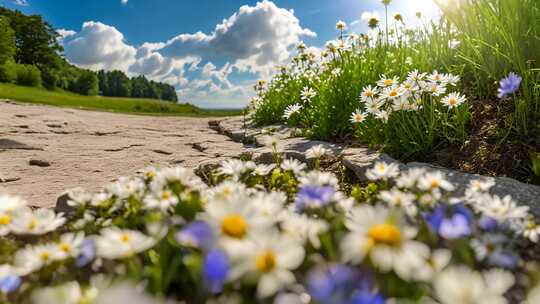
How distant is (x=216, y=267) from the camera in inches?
30.6

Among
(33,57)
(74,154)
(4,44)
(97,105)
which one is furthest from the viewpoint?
(33,57)

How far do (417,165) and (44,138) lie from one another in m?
4.08

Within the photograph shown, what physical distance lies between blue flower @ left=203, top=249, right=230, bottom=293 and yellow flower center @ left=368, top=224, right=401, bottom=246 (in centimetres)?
36

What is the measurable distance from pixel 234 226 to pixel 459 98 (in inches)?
89.0

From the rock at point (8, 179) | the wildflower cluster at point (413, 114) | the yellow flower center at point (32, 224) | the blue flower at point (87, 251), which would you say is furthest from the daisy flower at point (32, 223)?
the wildflower cluster at point (413, 114)

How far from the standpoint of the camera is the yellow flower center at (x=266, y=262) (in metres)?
0.82

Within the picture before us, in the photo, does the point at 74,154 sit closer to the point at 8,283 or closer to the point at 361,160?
the point at 361,160

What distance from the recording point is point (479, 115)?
2938 millimetres

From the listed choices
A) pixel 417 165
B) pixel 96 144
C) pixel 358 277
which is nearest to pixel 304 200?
pixel 358 277

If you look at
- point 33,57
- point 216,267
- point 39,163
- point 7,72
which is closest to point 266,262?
point 216,267

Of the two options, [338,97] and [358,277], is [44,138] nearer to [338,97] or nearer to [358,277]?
[338,97]

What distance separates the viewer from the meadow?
2.49 meters

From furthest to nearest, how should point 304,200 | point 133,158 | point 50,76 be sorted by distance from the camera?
point 50,76
point 133,158
point 304,200

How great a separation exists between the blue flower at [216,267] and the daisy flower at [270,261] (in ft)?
0.07
